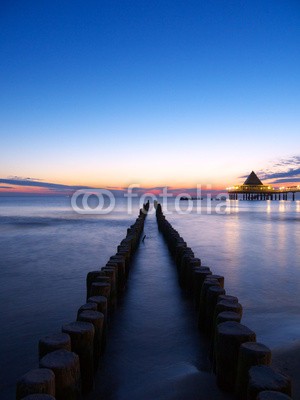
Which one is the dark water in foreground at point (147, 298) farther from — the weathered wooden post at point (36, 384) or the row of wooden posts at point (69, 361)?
the weathered wooden post at point (36, 384)

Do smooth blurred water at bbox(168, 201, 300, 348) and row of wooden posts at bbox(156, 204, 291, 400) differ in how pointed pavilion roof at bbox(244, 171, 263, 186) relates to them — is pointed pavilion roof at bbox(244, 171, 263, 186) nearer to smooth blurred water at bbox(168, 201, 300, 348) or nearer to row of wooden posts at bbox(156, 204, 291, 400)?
smooth blurred water at bbox(168, 201, 300, 348)

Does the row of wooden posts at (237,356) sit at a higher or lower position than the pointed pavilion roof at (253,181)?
lower

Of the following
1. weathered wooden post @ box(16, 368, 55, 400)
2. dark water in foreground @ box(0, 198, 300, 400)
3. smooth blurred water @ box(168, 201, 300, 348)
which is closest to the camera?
weathered wooden post @ box(16, 368, 55, 400)

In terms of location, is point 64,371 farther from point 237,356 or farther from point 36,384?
point 237,356

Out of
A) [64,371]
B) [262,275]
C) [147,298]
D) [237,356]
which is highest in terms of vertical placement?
[64,371]

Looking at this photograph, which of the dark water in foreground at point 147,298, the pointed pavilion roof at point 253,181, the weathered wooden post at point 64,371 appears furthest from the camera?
the pointed pavilion roof at point 253,181

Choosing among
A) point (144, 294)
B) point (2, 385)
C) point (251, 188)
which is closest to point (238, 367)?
point (2, 385)

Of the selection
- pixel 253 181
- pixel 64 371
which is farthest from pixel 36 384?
pixel 253 181

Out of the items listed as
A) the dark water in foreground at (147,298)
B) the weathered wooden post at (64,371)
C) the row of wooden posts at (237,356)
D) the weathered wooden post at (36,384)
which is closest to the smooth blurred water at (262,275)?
the dark water in foreground at (147,298)

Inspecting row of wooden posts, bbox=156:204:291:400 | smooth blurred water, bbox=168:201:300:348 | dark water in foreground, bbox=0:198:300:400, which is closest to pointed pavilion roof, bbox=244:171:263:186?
smooth blurred water, bbox=168:201:300:348

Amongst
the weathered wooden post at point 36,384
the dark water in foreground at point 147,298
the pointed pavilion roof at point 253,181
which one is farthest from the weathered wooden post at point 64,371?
the pointed pavilion roof at point 253,181

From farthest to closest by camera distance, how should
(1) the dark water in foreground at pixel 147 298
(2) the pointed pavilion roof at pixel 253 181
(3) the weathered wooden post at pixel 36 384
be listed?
(2) the pointed pavilion roof at pixel 253 181
(1) the dark water in foreground at pixel 147 298
(3) the weathered wooden post at pixel 36 384

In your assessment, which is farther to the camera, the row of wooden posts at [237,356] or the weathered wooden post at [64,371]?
the weathered wooden post at [64,371]

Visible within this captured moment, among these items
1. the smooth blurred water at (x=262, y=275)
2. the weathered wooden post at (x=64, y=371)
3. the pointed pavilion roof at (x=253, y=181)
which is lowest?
the smooth blurred water at (x=262, y=275)
